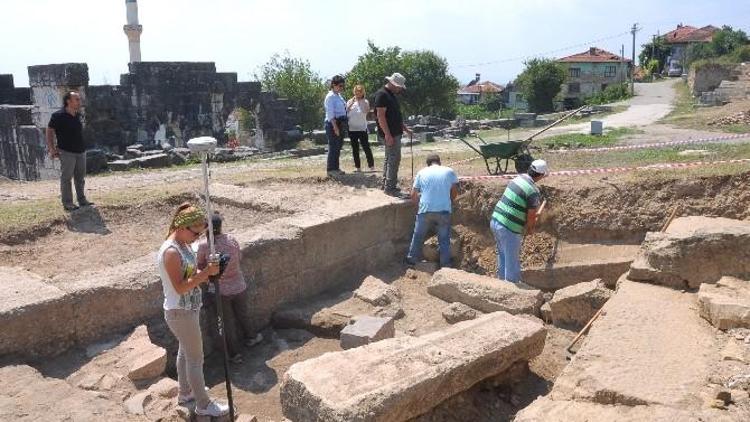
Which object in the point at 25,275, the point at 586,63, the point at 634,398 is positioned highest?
the point at 586,63

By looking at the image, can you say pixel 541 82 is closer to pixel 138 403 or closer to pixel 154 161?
pixel 154 161

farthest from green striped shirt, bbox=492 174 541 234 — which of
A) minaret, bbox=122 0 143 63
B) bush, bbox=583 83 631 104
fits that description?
bush, bbox=583 83 631 104

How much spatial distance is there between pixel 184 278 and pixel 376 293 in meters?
3.46

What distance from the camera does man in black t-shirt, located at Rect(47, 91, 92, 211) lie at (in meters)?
8.46

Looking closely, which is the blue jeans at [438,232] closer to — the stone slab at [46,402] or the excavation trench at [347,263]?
the excavation trench at [347,263]

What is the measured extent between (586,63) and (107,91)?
6143 centimetres

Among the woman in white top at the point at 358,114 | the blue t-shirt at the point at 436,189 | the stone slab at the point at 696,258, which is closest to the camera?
the stone slab at the point at 696,258

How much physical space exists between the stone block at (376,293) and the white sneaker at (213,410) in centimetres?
287

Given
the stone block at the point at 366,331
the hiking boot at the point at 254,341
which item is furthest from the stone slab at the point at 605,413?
the hiking boot at the point at 254,341

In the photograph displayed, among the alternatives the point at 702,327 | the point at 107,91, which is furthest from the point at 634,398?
the point at 107,91

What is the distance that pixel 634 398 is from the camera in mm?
4445

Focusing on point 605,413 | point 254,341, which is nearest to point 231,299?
point 254,341

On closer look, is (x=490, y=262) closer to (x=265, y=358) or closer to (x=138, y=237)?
(x=265, y=358)

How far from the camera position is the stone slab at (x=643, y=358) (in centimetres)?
453
